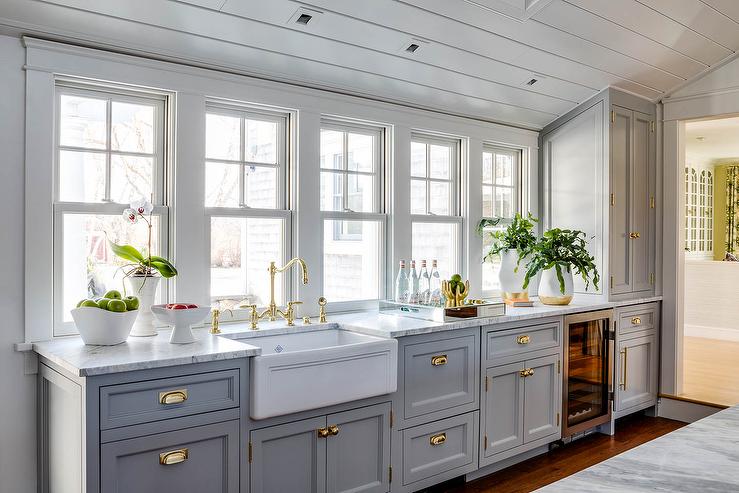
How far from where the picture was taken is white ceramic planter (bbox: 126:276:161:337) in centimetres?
269

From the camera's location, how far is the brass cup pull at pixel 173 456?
2.25m

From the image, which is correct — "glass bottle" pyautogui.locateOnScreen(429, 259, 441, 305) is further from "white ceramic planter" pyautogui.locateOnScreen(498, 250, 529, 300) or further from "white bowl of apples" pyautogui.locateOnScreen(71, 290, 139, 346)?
"white bowl of apples" pyautogui.locateOnScreen(71, 290, 139, 346)

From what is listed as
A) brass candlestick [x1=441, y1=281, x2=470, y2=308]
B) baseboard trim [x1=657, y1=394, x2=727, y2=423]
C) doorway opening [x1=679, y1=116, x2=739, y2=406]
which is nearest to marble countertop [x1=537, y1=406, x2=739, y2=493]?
brass candlestick [x1=441, y1=281, x2=470, y2=308]

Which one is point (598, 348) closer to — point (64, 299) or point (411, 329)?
point (411, 329)

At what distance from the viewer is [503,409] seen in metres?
3.61

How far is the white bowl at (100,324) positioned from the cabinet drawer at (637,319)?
337cm

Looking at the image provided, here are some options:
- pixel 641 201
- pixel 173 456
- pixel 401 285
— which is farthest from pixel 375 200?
pixel 641 201

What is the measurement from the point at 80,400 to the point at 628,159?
3.92 metres

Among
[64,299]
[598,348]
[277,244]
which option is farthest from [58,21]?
[598,348]

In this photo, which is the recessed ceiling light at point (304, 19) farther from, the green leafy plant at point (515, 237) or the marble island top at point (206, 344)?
the green leafy plant at point (515, 237)

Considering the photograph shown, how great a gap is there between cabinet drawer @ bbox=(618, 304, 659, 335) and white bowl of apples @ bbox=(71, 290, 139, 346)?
3367 mm

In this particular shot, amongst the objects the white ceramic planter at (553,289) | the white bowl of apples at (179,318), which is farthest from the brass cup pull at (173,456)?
the white ceramic planter at (553,289)

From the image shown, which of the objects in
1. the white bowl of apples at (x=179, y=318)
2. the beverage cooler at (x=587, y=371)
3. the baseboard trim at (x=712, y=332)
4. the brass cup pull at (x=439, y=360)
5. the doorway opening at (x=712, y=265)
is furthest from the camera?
the baseboard trim at (x=712, y=332)

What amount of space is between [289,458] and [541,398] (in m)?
1.86
